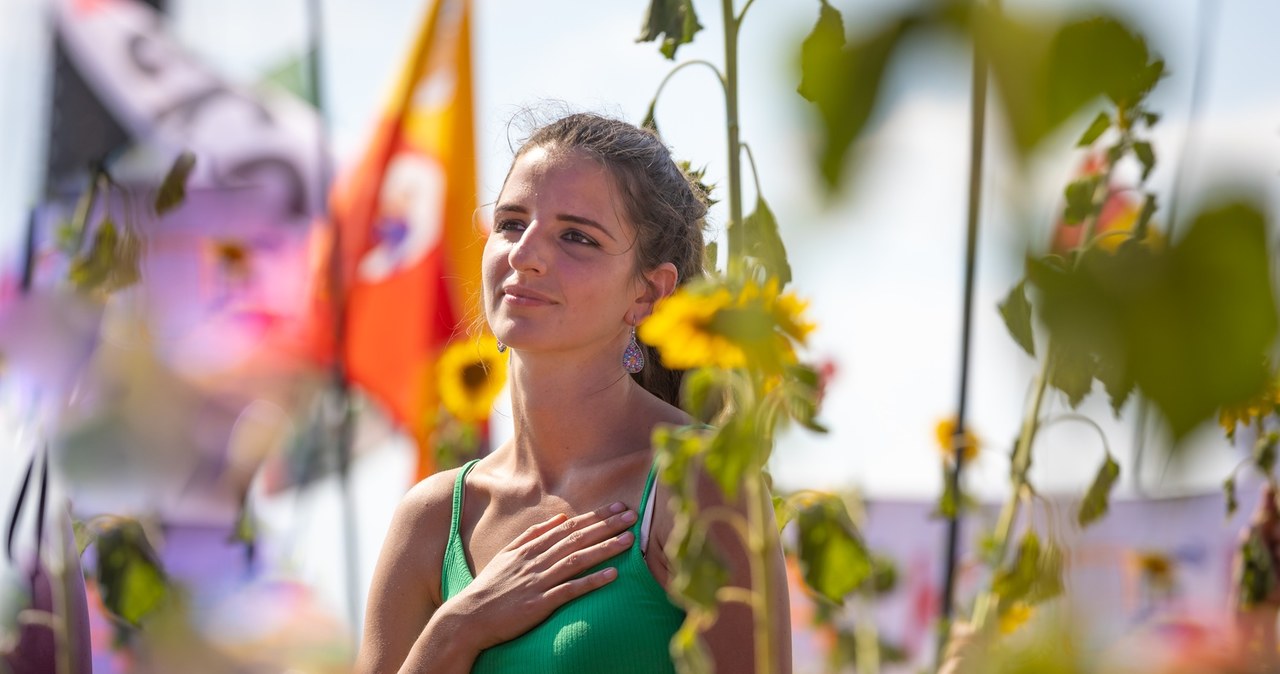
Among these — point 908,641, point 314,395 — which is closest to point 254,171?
point 314,395

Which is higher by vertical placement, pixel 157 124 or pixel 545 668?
pixel 157 124

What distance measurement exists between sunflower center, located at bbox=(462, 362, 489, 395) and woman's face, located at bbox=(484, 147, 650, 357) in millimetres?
1517

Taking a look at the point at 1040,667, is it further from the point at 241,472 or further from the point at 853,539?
the point at 241,472

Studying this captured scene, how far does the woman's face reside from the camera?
1412 mm

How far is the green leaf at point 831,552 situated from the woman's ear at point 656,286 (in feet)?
2.20

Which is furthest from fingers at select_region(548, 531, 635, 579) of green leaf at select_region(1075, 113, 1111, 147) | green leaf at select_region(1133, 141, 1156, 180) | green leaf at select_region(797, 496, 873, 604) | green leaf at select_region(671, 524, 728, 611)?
green leaf at select_region(1075, 113, 1111, 147)

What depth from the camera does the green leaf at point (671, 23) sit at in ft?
3.54

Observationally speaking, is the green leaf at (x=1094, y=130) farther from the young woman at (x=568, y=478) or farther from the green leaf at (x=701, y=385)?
the young woman at (x=568, y=478)

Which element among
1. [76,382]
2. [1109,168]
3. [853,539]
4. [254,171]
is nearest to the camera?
[1109,168]

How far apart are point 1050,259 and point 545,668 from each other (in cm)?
120

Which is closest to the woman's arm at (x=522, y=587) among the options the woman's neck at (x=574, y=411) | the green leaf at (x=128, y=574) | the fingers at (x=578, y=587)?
the fingers at (x=578, y=587)

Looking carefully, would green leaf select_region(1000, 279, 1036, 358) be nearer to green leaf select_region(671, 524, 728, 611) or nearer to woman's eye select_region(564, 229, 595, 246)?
green leaf select_region(671, 524, 728, 611)

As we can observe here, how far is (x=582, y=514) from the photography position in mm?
1435

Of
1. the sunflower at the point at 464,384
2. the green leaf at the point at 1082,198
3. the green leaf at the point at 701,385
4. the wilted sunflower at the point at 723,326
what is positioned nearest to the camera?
the green leaf at the point at 1082,198
